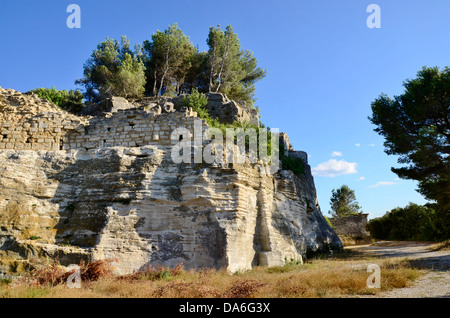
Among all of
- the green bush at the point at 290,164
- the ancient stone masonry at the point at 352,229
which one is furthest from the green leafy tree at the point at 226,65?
the ancient stone masonry at the point at 352,229

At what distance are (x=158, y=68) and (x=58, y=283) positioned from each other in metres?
22.1

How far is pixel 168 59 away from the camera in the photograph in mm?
25719

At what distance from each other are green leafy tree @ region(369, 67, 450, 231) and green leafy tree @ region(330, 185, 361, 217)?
3077cm

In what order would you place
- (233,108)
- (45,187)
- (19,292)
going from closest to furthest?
(19,292) < (45,187) < (233,108)

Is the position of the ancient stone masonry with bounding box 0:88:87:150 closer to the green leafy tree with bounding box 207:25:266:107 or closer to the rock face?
the rock face

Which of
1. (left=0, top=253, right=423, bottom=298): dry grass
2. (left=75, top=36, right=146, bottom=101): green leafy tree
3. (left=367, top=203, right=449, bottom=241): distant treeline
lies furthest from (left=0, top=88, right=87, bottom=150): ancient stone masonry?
(left=367, top=203, right=449, bottom=241): distant treeline

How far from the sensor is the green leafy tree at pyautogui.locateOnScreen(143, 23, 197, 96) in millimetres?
25531

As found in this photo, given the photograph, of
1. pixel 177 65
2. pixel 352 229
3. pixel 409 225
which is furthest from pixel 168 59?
pixel 409 225

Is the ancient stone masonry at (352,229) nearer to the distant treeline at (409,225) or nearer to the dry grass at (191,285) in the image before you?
the distant treeline at (409,225)

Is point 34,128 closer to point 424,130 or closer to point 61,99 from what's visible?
point 61,99
